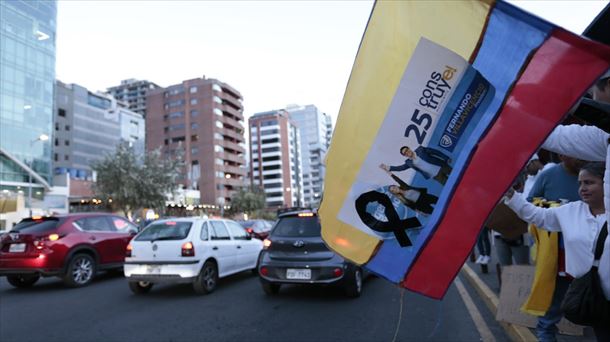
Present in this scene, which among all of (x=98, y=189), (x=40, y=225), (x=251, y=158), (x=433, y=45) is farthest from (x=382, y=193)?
(x=251, y=158)

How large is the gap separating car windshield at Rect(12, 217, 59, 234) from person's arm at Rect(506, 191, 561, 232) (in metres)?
9.56

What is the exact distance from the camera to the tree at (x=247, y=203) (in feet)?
276

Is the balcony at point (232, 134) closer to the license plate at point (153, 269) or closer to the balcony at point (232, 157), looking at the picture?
the balcony at point (232, 157)

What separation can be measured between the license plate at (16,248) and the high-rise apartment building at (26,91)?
162 ft

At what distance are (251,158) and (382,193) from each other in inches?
5213

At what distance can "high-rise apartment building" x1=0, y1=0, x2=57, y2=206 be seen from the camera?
172 ft

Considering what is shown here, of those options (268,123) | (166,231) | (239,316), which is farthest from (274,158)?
(239,316)

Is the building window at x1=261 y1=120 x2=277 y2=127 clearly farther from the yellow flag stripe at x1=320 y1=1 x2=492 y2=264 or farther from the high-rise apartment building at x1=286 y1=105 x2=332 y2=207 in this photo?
the yellow flag stripe at x1=320 y1=1 x2=492 y2=264

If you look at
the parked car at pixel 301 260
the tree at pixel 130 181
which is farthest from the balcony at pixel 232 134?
the parked car at pixel 301 260

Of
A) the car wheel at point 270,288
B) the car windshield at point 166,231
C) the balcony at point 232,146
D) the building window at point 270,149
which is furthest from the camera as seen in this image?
the building window at point 270,149

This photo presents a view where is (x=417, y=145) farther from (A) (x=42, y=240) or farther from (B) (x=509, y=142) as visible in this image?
(A) (x=42, y=240)

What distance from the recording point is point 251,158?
13312 cm

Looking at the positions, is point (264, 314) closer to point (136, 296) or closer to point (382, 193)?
point (136, 296)

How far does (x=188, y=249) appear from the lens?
7.92m
